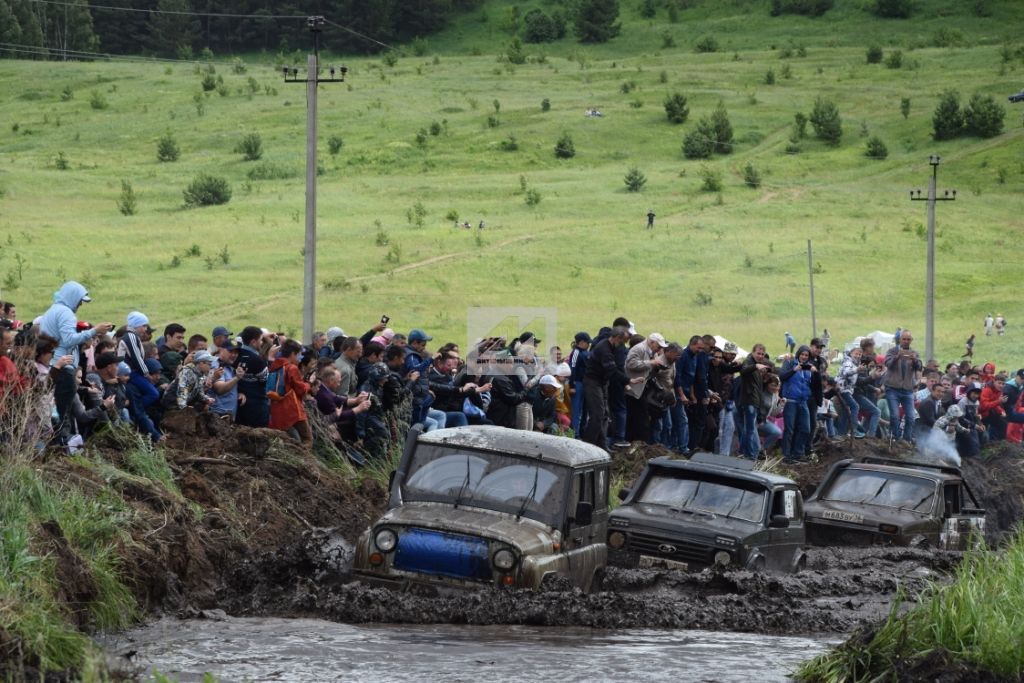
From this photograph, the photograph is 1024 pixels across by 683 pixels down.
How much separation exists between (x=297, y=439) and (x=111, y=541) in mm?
4493

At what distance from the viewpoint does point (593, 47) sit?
163m

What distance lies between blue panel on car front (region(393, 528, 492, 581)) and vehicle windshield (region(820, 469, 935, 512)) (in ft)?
28.5

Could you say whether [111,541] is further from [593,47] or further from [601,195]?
[593,47]

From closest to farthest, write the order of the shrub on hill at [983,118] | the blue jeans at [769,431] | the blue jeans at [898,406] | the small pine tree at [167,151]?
the blue jeans at [769,431] < the blue jeans at [898,406] < the small pine tree at [167,151] < the shrub on hill at [983,118]

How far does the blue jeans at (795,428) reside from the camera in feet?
82.7

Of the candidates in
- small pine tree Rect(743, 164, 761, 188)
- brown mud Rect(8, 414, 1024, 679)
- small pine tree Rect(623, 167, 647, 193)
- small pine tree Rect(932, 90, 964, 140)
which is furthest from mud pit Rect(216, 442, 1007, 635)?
small pine tree Rect(932, 90, 964, 140)

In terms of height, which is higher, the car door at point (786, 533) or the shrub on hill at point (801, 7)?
the shrub on hill at point (801, 7)

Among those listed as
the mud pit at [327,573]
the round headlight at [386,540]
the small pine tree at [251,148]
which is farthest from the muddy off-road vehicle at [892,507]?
the small pine tree at [251,148]

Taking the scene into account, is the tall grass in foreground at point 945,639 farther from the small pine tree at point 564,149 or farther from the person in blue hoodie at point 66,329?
the small pine tree at point 564,149

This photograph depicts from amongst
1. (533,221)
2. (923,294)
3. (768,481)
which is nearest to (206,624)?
(768,481)

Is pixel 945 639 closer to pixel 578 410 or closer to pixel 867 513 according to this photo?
pixel 867 513

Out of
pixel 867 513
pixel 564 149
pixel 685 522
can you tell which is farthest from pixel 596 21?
pixel 685 522

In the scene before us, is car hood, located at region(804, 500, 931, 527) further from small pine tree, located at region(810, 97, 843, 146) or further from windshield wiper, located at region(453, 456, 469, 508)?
small pine tree, located at region(810, 97, 843, 146)

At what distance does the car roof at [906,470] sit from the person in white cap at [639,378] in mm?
3267
